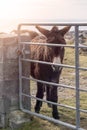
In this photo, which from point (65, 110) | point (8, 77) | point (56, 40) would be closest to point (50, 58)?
point (56, 40)

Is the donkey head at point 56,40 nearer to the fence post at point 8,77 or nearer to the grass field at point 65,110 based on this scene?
the fence post at point 8,77

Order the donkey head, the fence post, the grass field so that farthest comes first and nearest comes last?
the fence post
the grass field
the donkey head

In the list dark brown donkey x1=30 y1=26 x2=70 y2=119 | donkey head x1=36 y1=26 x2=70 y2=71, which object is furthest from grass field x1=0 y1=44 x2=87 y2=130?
donkey head x1=36 y1=26 x2=70 y2=71

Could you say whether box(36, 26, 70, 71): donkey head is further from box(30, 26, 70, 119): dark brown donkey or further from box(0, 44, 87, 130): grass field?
box(0, 44, 87, 130): grass field

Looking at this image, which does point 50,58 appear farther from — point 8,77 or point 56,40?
point 8,77

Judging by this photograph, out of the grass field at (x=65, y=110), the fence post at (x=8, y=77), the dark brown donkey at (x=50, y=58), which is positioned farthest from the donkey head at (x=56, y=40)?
the grass field at (x=65, y=110)

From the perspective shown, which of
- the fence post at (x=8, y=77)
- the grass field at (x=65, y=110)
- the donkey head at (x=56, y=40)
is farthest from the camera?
the fence post at (x=8, y=77)

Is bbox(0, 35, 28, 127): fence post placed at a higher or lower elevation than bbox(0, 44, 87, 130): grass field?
higher

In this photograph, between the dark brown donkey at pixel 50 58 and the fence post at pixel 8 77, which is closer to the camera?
the dark brown donkey at pixel 50 58

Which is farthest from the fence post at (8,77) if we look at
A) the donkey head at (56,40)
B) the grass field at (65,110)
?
the donkey head at (56,40)

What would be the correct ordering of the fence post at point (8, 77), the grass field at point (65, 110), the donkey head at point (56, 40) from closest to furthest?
the donkey head at point (56, 40) < the grass field at point (65, 110) < the fence post at point (8, 77)

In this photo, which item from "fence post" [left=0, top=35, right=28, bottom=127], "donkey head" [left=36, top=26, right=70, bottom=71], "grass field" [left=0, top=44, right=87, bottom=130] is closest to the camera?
"donkey head" [left=36, top=26, right=70, bottom=71]

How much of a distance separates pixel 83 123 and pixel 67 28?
173 centimetres

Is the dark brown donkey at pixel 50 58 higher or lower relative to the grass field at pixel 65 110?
higher
